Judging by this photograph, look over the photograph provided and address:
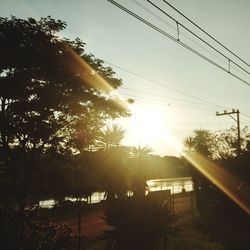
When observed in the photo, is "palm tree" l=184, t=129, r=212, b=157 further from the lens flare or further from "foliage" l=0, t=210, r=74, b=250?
"foliage" l=0, t=210, r=74, b=250

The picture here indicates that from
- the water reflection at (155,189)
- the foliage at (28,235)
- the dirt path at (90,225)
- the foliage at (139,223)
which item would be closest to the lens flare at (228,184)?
the water reflection at (155,189)

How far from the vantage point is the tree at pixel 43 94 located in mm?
16594

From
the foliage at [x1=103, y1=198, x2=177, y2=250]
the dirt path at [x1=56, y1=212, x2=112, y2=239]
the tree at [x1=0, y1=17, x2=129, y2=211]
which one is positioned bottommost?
the dirt path at [x1=56, y1=212, x2=112, y2=239]

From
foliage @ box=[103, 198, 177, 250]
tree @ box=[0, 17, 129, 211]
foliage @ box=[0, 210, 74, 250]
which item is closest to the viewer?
foliage @ box=[0, 210, 74, 250]

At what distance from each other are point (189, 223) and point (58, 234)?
18.1 metres

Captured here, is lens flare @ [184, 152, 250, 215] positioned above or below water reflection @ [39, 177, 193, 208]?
above

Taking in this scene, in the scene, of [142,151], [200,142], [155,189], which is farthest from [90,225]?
[155,189]

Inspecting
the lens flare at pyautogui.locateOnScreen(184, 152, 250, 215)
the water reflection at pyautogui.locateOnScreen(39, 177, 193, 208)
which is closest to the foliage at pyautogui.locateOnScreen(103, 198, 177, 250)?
the water reflection at pyautogui.locateOnScreen(39, 177, 193, 208)

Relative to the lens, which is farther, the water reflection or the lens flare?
the water reflection

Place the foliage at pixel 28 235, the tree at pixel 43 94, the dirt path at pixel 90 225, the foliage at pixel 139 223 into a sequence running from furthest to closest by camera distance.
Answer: the dirt path at pixel 90 225 < the tree at pixel 43 94 < the foliage at pixel 139 223 < the foliage at pixel 28 235

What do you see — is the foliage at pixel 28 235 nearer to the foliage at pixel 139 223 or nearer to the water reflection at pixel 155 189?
the foliage at pixel 139 223

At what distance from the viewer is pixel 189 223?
2845 cm

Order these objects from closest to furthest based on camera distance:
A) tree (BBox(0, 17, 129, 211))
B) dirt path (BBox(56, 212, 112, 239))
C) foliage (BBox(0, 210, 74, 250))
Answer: foliage (BBox(0, 210, 74, 250))
tree (BBox(0, 17, 129, 211))
dirt path (BBox(56, 212, 112, 239))

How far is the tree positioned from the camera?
16.6m
